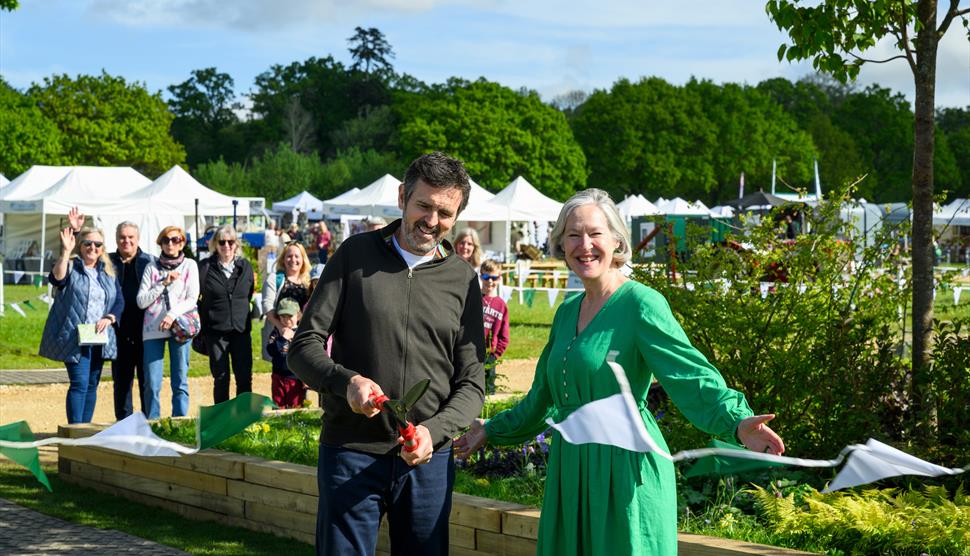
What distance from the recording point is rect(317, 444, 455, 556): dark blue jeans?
12.0 ft

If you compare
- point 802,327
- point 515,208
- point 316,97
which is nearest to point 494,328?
point 802,327

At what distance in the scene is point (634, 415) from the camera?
10.6 feet

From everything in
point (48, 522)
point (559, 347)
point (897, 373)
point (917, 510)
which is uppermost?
point (559, 347)

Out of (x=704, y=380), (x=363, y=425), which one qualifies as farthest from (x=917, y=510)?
(x=363, y=425)

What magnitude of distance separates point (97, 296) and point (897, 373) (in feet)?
19.5

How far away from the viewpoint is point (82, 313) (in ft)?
29.6

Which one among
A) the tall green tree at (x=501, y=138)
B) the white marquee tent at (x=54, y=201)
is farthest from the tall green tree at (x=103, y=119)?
the white marquee tent at (x=54, y=201)

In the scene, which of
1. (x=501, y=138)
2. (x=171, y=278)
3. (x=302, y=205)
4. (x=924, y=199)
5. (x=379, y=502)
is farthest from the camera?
(x=501, y=138)

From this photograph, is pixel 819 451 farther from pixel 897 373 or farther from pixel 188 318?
pixel 188 318

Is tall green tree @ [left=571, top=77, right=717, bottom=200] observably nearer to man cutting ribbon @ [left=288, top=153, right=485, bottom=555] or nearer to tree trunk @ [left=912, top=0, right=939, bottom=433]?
tree trunk @ [left=912, top=0, right=939, bottom=433]

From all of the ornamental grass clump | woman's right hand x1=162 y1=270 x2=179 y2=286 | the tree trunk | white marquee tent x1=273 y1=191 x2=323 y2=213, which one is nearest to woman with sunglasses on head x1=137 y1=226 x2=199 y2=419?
woman's right hand x1=162 y1=270 x2=179 y2=286

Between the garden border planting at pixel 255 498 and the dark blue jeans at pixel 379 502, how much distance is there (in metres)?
1.57

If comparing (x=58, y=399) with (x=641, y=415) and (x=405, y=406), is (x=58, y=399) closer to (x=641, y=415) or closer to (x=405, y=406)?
(x=405, y=406)

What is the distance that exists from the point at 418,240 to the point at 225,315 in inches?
239
